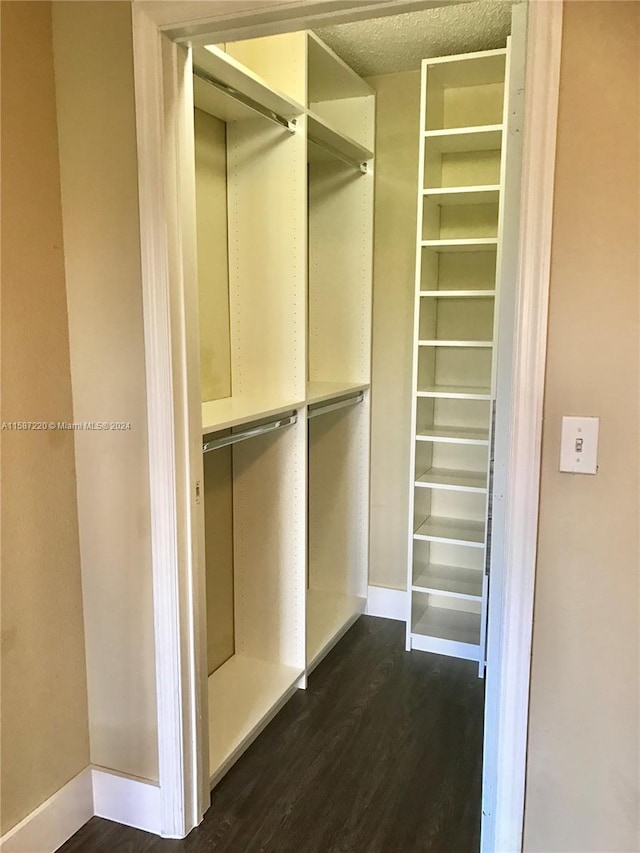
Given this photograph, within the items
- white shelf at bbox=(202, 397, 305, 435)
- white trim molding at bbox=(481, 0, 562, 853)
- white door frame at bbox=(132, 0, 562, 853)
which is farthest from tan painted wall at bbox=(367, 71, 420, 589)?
white trim molding at bbox=(481, 0, 562, 853)

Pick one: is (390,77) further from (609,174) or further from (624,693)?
(624,693)

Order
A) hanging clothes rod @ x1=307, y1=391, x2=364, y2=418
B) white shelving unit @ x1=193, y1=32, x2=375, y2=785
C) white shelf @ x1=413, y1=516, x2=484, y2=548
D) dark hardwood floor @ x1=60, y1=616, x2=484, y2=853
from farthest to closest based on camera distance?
white shelf @ x1=413, y1=516, x2=484, y2=548 → hanging clothes rod @ x1=307, y1=391, x2=364, y2=418 → white shelving unit @ x1=193, y1=32, x2=375, y2=785 → dark hardwood floor @ x1=60, y1=616, x2=484, y2=853

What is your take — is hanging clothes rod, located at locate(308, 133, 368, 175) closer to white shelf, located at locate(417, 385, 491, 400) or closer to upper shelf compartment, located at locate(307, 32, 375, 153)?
upper shelf compartment, located at locate(307, 32, 375, 153)

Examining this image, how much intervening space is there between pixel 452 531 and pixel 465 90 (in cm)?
197

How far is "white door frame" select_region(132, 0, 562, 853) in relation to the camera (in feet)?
4.24

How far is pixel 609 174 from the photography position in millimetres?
1236

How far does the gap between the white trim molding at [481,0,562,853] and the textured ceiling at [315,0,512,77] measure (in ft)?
3.76

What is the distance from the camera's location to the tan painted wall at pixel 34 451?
1.59 m

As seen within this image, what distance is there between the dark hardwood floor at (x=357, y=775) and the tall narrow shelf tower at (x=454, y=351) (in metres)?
0.35

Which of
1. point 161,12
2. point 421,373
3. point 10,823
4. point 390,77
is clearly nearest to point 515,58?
point 161,12

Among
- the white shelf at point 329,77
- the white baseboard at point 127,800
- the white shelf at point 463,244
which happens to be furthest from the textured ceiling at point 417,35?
the white baseboard at point 127,800

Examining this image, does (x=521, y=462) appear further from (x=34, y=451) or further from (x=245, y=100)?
(x=245, y=100)

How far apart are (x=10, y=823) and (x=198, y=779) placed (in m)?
0.50

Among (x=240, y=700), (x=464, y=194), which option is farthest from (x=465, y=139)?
(x=240, y=700)
